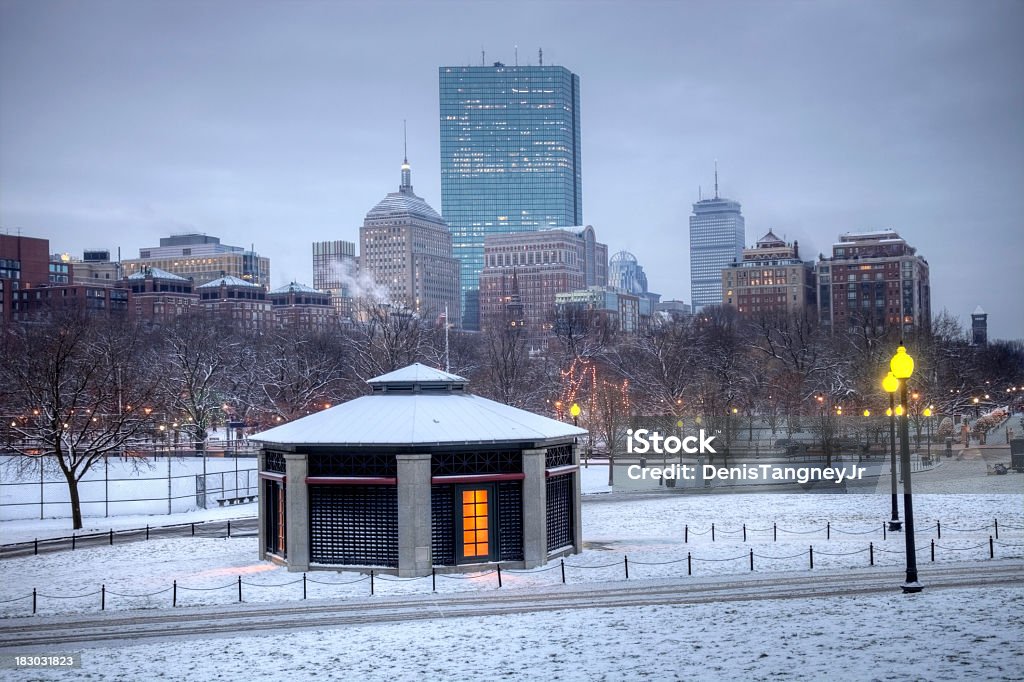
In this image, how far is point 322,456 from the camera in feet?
117

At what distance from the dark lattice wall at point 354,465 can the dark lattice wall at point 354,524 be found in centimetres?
44

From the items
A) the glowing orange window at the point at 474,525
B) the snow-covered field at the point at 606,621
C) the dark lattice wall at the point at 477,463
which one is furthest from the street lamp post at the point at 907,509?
the glowing orange window at the point at 474,525

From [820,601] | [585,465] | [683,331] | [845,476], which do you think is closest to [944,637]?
[820,601]

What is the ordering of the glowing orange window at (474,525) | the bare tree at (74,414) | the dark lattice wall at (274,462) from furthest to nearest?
the bare tree at (74,414), the dark lattice wall at (274,462), the glowing orange window at (474,525)

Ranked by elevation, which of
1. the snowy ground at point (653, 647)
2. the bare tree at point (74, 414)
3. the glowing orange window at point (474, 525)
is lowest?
the snowy ground at point (653, 647)

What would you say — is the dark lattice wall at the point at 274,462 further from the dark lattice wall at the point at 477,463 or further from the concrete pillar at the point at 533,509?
the concrete pillar at the point at 533,509

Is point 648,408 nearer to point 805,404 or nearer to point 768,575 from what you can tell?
point 805,404

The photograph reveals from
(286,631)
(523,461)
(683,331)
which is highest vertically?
(683,331)

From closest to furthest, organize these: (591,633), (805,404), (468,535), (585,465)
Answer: (591,633) → (468,535) → (585,465) → (805,404)

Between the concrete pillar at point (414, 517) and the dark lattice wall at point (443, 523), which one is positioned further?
the dark lattice wall at point (443, 523)

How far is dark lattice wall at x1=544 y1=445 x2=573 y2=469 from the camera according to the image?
3738 cm

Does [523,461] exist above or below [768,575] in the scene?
above

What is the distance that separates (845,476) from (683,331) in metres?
49.4

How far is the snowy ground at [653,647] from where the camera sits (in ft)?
73.7
